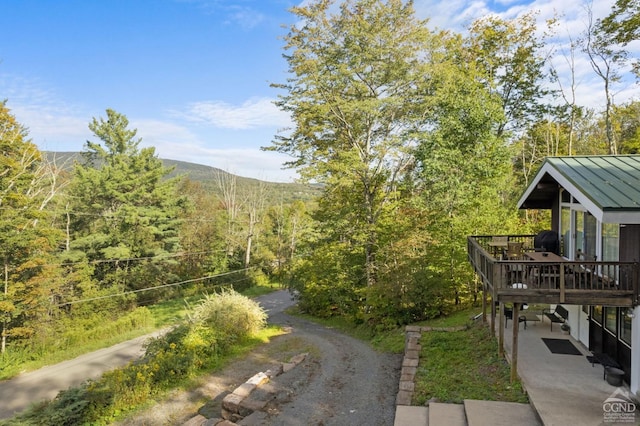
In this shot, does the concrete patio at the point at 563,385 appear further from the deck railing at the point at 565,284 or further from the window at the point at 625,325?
the deck railing at the point at 565,284

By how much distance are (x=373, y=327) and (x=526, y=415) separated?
32.2 feet

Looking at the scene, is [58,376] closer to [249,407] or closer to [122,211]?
[249,407]

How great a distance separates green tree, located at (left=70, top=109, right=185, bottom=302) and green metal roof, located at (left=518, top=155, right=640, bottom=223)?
89.4ft

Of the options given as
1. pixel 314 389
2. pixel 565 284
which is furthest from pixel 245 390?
pixel 565 284

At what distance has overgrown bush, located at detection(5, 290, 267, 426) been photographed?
8523mm

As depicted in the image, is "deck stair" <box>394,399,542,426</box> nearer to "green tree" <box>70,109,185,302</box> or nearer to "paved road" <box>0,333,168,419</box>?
"paved road" <box>0,333,168,419</box>

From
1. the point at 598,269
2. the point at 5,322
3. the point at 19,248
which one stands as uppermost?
the point at 598,269

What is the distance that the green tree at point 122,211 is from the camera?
1103 inches

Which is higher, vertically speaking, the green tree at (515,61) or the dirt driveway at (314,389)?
the green tree at (515,61)

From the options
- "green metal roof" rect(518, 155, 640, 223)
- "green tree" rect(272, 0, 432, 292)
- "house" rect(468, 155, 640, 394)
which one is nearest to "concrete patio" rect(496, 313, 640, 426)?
"house" rect(468, 155, 640, 394)

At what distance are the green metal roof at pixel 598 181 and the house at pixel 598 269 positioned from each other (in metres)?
0.01

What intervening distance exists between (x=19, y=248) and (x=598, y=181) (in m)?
24.5

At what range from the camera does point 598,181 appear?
305 inches

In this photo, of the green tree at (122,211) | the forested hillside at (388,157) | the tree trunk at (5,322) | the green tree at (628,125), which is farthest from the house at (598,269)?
the green tree at (122,211)
